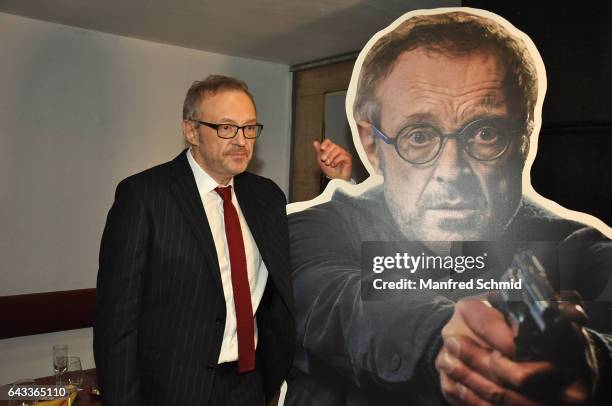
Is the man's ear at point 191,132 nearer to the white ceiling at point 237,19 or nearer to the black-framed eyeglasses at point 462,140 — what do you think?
the black-framed eyeglasses at point 462,140

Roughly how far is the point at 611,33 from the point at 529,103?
1166 millimetres

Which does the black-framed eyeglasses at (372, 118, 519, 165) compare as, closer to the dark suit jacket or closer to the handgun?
the handgun

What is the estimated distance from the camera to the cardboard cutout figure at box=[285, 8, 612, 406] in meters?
2.01

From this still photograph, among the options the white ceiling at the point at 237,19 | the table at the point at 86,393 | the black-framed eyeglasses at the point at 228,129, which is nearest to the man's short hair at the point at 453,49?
the black-framed eyeglasses at the point at 228,129

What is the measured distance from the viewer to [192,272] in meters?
1.92

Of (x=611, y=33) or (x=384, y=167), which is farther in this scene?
(x=611, y=33)

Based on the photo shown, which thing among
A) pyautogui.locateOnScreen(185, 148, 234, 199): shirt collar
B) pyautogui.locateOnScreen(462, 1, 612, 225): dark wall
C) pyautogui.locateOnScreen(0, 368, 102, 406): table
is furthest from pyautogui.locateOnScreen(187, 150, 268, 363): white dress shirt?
pyautogui.locateOnScreen(462, 1, 612, 225): dark wall

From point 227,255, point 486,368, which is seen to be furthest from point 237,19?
point 486,368

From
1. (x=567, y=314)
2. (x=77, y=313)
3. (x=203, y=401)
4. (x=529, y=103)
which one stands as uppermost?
(x=529, y=103)

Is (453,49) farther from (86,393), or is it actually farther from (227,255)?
(86,393)

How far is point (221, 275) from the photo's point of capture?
1.96m

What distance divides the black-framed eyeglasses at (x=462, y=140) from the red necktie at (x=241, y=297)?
1.91 feet

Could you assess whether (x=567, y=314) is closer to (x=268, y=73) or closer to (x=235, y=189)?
(x=235, y=189)

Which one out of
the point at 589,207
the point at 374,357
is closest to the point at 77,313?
the point at 374,357
